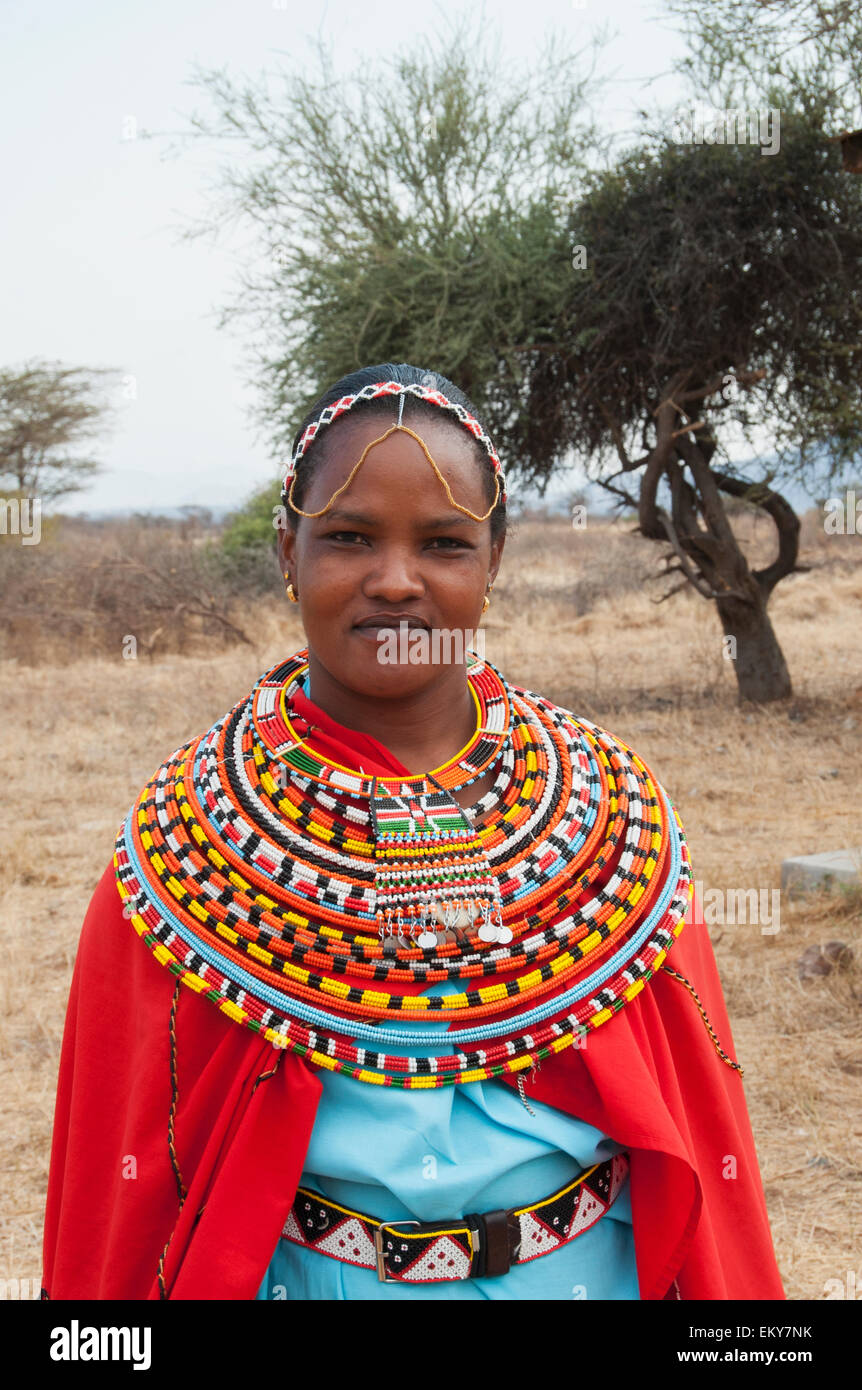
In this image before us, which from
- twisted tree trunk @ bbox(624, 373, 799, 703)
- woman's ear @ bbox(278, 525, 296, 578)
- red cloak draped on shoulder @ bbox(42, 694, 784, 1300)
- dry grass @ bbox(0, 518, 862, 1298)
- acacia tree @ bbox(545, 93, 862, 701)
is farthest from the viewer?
twisted tree trunk @ bbox(624, 373, 799, 703)

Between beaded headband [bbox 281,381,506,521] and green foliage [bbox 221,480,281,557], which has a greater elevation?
green foliage [bbox 221,480,281,557]

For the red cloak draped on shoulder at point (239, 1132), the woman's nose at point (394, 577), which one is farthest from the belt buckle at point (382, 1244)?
the woman's nose at point (394, 577)

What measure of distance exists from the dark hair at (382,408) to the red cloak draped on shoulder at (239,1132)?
0.34 meters

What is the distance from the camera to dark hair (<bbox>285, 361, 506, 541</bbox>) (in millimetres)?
1597

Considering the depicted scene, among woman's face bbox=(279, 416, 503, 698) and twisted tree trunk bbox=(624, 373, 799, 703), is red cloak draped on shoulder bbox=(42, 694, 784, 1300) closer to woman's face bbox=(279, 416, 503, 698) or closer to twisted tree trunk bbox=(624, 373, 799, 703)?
woman's face bbox=(279, 416, 503, 698)

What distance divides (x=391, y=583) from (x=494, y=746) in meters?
0.35

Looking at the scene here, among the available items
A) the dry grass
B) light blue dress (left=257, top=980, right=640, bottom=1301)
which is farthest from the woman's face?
the dry grass

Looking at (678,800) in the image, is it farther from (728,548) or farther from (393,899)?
(393,899)

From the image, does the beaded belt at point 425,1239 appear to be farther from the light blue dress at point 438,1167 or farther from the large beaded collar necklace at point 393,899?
the large beaded collar necklace at point 393,899

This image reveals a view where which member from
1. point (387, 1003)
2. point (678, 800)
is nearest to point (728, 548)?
point (678, 800)

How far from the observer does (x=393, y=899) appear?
4.98 ft

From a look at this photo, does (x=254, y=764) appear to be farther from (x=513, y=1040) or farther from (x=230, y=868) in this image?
(x=513, y=1040)

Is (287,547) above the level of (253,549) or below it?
below

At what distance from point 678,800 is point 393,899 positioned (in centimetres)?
587
